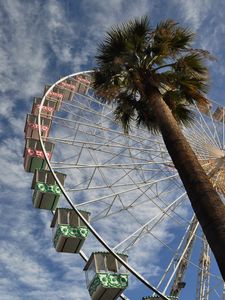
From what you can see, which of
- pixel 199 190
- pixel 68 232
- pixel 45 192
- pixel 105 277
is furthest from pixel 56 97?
pixel 199 190

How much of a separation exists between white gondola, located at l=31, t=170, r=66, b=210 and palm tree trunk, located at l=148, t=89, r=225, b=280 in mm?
7585

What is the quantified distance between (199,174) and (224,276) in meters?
2.13

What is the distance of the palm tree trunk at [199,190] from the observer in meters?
6.19

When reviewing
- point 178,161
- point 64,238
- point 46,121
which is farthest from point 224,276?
point 46,121

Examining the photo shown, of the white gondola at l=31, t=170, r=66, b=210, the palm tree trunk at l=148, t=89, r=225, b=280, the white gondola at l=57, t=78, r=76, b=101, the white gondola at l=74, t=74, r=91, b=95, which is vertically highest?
the white gondola at l=74, t=74, r=91, b=95

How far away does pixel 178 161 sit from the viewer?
26.6 feet

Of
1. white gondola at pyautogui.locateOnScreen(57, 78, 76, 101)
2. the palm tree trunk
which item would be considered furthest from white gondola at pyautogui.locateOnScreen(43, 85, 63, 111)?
the palm tree trunk

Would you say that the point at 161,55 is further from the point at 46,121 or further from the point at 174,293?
the point at 174,293

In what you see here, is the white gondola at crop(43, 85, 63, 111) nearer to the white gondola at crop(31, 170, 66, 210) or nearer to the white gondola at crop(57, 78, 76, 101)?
the white gondola at crop(57, 78, 76, 101)

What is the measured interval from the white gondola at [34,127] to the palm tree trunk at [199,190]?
360 inches

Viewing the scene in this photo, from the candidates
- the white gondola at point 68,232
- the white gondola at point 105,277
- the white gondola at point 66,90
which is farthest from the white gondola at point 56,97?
the white gondola at point 105,277

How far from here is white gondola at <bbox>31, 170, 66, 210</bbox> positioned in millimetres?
16266

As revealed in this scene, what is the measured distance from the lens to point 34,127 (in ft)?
63.5

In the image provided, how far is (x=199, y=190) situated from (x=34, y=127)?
1323cm
